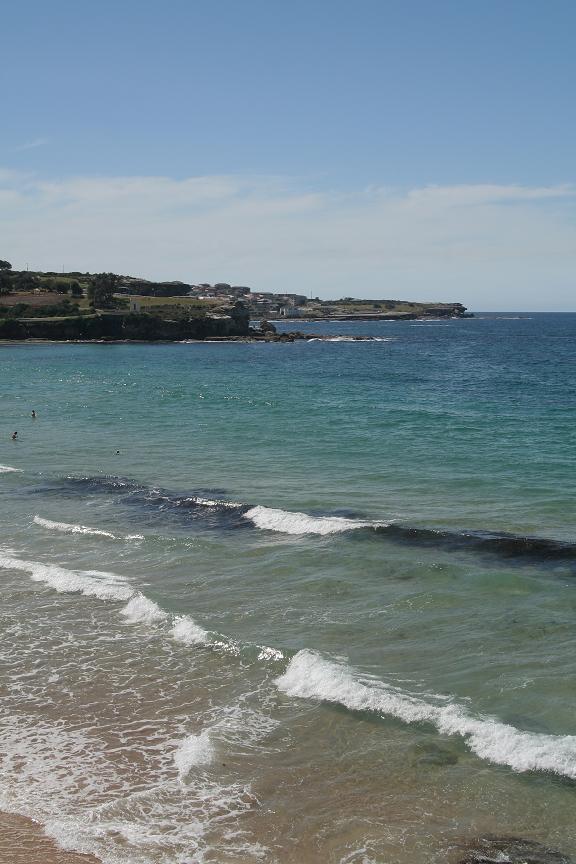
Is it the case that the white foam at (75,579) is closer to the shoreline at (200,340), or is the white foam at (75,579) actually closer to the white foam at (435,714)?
the white foam at (435,714)

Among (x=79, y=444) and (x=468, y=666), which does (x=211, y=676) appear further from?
(x=79, y=444)

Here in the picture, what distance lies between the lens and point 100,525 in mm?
24484

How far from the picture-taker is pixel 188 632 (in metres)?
16.3

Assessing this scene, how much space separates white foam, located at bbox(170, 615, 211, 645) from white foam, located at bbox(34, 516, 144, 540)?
21.5ft

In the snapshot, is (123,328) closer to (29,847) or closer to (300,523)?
(300,523)

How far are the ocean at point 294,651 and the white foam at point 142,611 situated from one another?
0.17 ft

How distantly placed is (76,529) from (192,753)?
12.9 meters

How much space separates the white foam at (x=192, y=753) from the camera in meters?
11.7

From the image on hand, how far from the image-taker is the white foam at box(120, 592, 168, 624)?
Answer: 17.1m

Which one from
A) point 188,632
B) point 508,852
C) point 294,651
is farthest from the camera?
point 188,632

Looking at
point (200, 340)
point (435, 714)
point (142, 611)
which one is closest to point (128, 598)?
point (142, 611)

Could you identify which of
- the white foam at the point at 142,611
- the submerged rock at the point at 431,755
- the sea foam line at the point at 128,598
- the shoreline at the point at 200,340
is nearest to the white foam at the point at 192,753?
the sea foam line at the point at 128,598

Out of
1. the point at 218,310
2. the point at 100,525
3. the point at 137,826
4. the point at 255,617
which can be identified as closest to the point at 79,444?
the point at 100,525

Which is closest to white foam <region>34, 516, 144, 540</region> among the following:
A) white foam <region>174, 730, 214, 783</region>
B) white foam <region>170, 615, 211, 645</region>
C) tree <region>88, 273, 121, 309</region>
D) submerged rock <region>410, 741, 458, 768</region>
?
white foam <region>170, 615, 211, 645</region>
